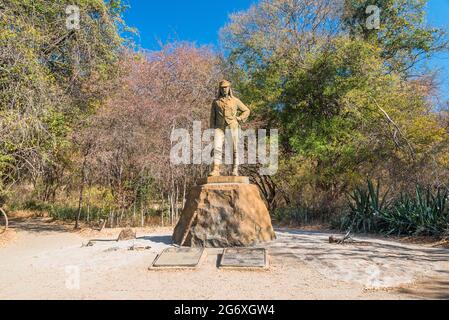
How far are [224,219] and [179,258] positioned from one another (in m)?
→ 1.36

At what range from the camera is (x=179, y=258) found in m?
6.26

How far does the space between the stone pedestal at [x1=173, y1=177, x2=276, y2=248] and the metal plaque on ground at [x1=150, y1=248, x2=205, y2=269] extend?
1.39 ft

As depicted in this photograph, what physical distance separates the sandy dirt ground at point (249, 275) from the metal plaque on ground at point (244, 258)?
6.1 inches

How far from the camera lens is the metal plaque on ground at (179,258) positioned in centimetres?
587

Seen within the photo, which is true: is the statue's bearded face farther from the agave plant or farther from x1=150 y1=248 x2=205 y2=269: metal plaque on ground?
the agave plant

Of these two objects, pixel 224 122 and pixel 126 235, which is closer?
pixel 224 122

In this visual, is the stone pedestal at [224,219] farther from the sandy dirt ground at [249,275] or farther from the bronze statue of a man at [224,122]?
the bronze statue of a man at [224,122]

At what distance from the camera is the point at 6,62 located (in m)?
10.6

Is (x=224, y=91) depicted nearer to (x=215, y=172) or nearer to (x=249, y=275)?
(x=215, y=172)

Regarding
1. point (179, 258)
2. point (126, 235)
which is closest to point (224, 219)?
point (179, 258)

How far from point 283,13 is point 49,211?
15426mm

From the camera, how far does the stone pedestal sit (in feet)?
23.5

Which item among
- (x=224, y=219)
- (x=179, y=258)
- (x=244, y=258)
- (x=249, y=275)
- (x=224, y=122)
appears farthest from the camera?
(x=224, y=122)

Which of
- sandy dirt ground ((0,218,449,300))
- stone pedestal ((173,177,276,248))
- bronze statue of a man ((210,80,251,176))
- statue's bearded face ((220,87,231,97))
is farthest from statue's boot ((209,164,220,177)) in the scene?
sandy dirt ground ((0,218,449,300))
